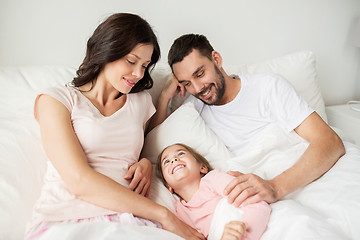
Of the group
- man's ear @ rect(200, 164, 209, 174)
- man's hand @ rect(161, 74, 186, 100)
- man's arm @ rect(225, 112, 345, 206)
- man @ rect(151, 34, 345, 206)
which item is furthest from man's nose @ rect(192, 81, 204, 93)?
man's arm @ rect(225, 112, 345, 206)

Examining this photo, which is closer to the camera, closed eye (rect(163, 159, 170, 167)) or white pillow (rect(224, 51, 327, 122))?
closed eye (rect(163, 159, 170, 167))

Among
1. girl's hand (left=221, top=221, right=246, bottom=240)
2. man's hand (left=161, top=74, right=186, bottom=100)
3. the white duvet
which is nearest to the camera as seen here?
the white duvet

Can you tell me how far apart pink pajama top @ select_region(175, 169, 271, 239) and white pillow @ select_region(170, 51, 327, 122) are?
98 centimetres

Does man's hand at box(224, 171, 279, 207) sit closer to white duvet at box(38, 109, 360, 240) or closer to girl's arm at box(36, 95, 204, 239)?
white duvet at box(38, 109, 360, 240)

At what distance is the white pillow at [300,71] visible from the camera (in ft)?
6.81

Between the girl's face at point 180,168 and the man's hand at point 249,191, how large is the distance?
22 centimetres

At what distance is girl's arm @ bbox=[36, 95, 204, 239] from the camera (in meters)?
1.13

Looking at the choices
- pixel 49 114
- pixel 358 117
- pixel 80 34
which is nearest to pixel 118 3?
pixel 80 34

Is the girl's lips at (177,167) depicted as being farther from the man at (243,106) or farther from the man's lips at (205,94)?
the man's lips at (205,94)

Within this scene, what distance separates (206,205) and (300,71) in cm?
128

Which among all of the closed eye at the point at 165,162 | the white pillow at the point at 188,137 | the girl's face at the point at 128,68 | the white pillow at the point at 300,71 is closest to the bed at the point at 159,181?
the white pillow at the point at 188,137

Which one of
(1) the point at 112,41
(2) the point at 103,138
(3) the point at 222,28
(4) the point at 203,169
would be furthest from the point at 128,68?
(3) the point at 222,28

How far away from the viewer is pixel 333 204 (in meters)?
1.16

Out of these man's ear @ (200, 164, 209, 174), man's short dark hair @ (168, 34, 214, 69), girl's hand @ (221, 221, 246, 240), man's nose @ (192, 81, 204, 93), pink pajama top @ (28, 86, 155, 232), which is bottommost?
man's ear @ (200, 164, 209, 174)
